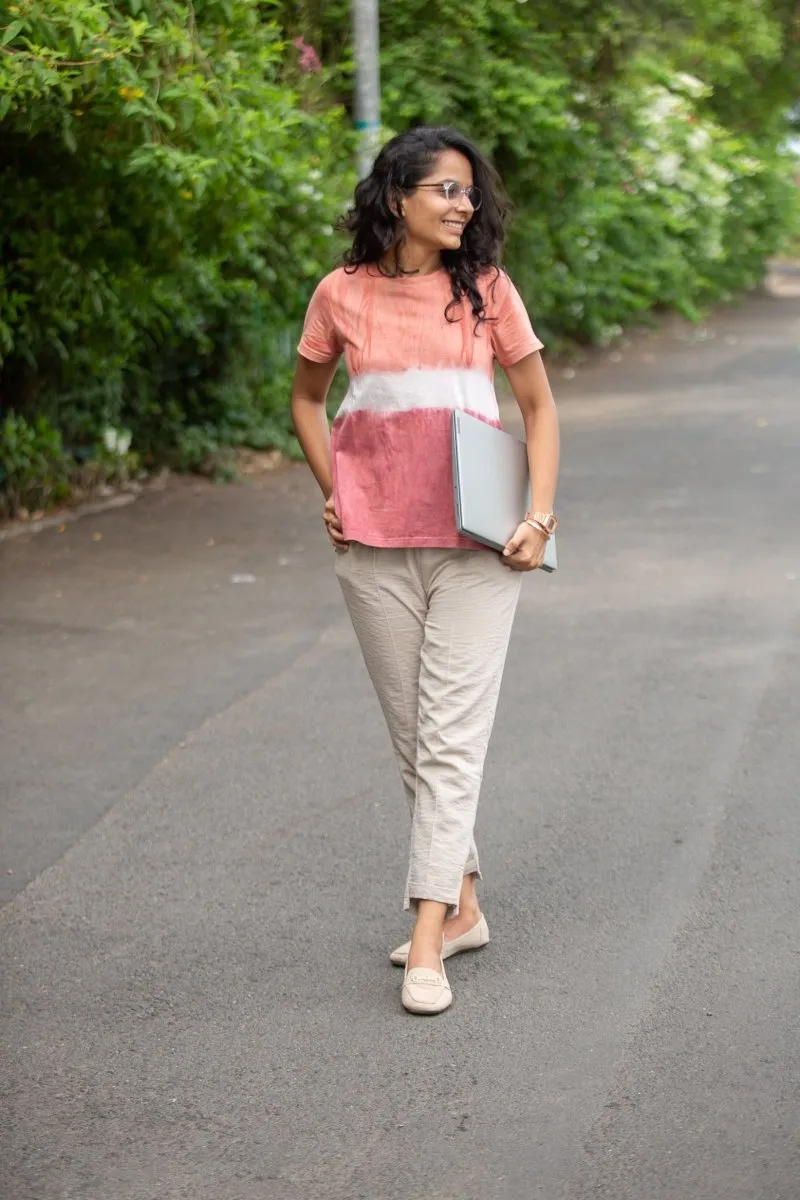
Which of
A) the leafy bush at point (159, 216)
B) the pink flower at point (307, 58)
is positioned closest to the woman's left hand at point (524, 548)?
the leafy bush at point (159, 216)

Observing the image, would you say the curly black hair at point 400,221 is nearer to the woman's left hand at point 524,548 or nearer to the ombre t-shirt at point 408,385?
the ombre t-shirt at point 408,385

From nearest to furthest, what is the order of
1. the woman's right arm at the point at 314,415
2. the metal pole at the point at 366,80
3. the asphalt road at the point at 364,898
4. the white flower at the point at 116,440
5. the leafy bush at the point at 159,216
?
1. the asphalt road at the point at 364,898
2. the woman's right arm at the point at 314,415
3. the leafy bush at the point at 159,216
4. the white flower at the point at 116,440
5. the metal pole at the point at 366,80

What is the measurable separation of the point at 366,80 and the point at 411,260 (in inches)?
324

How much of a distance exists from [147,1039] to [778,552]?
6.32m

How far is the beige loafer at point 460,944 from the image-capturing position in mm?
4363

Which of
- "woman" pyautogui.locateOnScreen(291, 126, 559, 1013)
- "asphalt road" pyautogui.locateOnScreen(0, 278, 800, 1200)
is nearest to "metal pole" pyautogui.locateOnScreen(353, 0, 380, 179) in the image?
Answer: "asphalt road" pyautogui.locateOnScreen(0, 278, 800, 1200)

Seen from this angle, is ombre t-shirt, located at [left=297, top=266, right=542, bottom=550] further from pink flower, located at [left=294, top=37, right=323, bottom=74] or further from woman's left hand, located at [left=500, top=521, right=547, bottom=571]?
pink flower, located at [left=294, top=37, right=323, bottom=74]

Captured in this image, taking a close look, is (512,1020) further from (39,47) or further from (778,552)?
(778,552)

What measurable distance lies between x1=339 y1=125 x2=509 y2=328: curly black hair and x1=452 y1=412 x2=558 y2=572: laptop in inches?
10.1

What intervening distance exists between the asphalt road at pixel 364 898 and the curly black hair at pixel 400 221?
1616mm

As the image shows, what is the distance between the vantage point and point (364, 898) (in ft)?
15.9

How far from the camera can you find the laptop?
3988 millimetres

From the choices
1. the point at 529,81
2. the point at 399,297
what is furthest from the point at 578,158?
the point at 399,297

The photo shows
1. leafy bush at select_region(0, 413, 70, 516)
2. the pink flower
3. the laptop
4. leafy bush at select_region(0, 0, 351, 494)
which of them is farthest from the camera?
the pink flower
